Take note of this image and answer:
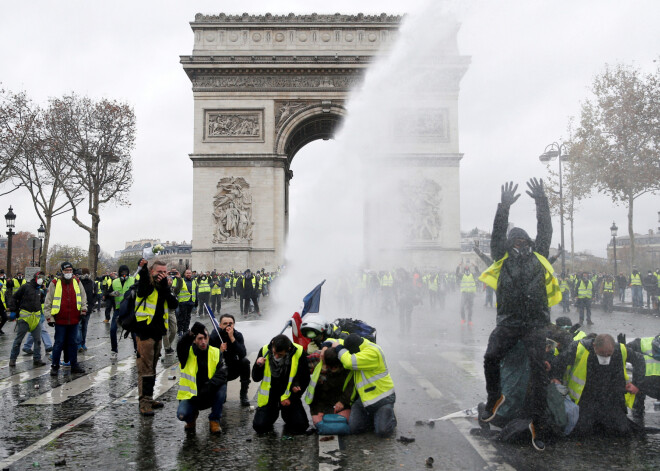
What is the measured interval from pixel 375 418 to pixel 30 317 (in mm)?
7343

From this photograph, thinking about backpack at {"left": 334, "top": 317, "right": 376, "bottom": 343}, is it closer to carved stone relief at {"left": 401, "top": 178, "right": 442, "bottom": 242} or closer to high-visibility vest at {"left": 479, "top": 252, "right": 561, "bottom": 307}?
high-visibility vest at {"left": 479, "top": 252, "right": 561, "bottom": 307}

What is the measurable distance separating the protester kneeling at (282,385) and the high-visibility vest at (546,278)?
6.63 feet

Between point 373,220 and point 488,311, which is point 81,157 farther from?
point 488,311

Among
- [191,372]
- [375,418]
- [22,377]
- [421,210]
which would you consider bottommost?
[22,377]

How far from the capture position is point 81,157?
33219mm

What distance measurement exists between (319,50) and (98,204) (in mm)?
16150

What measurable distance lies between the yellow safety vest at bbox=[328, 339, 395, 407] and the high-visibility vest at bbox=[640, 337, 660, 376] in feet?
8.74

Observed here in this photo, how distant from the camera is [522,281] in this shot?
552 cm

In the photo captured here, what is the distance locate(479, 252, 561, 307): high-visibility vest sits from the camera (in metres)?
5.59

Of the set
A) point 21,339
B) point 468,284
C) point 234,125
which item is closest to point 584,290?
point 468,284

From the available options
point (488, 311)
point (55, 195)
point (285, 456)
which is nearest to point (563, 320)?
point (285, 456)

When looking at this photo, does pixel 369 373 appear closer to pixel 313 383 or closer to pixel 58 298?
pixel 313 383

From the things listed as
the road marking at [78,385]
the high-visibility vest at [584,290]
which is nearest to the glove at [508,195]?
the road marking at [78,385]

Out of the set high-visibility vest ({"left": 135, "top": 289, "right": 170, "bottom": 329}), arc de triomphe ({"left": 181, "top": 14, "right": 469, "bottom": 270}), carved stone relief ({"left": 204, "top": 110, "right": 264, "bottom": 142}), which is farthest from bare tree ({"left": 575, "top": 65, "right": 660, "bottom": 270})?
high-visibility vest ({"left": 135, "top": 289, "right": 170, "bottom": 329})
